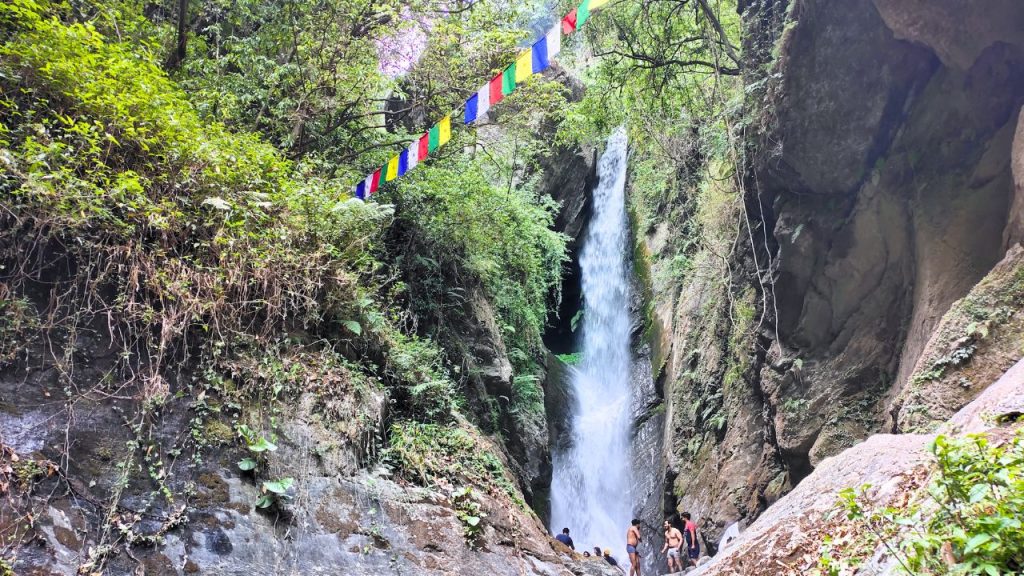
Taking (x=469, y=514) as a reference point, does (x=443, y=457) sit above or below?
above

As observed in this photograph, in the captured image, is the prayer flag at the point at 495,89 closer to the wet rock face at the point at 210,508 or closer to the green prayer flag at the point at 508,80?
the green prayer flag at the point at 508,80

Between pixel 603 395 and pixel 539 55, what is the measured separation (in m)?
13.3

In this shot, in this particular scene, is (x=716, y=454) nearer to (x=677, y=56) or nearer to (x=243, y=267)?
(x=677, y=56)

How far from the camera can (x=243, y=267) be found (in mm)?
5887

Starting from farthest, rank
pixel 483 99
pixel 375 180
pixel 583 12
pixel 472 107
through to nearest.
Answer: pixel 375 180 < pixel 472 107 < pixel 483 99 < pixel 583 12

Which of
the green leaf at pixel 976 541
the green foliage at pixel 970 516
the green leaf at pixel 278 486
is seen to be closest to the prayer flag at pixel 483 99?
the green leaf at pixel 278 486

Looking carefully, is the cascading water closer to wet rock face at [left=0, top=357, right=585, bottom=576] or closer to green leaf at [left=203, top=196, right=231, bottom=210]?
wet rock face at [left=0, top=357, right=585, bottom=576]

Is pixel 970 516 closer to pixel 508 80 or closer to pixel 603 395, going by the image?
pixel 508 80

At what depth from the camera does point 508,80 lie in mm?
7332

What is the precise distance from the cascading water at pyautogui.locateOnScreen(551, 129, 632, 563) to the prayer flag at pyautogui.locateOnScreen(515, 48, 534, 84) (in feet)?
36.2

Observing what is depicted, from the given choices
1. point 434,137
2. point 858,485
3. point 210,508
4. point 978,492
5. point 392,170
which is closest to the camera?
point 978,492

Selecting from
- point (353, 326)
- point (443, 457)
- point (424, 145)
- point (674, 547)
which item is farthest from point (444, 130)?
point (674, 547)

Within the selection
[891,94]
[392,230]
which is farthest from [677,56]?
[392,230]

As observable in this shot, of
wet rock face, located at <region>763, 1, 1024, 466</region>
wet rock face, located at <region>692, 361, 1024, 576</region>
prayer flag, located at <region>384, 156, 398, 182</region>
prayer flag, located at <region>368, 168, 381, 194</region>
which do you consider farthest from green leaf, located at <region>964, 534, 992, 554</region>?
prayer flag, located at <region>368, 168, 381, 194</region>
